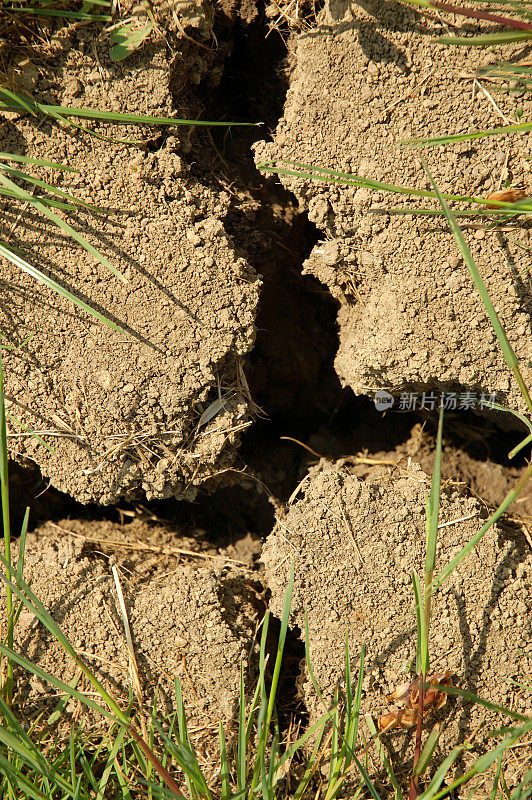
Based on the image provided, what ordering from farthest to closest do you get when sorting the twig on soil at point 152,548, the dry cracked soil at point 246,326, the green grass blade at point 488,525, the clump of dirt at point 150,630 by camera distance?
the twig on soil at point 152,548 → the clump of dirt at point 150,630 → the dry cracked soil at point 246,326 → the green grass blade at point 488,525

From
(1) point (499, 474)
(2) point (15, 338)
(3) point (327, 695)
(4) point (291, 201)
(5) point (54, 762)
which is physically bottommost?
(5) point (54, 762)

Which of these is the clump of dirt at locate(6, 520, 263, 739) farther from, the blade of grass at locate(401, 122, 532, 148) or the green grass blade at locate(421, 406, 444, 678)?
the blade of grass at locate(401, 122, 532, 148)

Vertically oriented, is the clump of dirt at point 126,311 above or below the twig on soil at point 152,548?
above

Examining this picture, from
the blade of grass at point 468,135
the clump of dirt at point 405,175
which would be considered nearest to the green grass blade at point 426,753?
the clump of dirt at point 405,175

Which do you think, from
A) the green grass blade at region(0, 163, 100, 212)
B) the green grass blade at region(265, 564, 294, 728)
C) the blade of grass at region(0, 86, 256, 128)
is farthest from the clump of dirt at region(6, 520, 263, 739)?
the blade of grass at region(0, 86, 256, 128)

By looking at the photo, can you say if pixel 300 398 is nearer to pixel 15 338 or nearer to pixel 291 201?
pixel 291 201

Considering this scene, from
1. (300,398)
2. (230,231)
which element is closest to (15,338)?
(230,231)

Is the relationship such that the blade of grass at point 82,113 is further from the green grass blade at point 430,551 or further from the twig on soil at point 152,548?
the twig on soil at point 152,548
